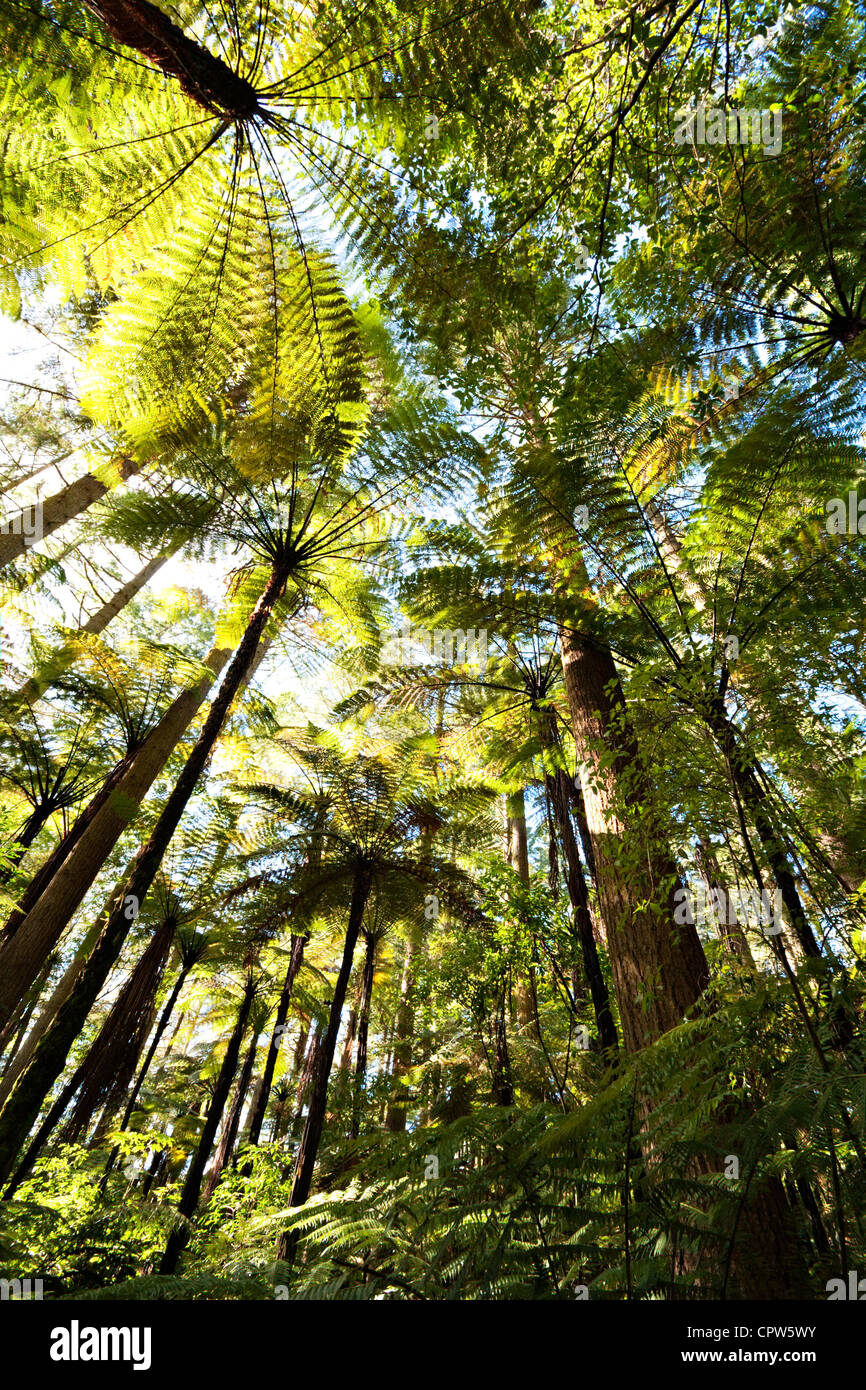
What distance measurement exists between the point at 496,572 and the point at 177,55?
257 cm

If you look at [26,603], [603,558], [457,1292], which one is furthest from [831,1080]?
[26,603]

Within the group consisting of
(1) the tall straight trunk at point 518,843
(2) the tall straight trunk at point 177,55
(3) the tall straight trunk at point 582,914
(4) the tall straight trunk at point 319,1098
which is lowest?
(4) the tall straight trunk at point 319,1098

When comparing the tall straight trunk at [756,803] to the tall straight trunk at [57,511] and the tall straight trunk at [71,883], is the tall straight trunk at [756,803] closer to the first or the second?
the tall straight trunk at [71,883]

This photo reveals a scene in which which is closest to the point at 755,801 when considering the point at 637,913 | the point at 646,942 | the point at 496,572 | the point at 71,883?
the point at 637,913

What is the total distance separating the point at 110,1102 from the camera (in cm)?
342

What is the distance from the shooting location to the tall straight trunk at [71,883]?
442cm

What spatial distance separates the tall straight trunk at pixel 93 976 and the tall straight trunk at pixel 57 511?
298 centimetres

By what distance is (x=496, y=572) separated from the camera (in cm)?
368

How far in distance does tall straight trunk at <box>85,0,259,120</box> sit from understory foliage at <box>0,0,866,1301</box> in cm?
1

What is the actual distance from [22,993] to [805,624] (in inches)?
236

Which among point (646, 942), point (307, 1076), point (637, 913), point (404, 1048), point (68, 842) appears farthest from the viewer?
point (307, 1076)

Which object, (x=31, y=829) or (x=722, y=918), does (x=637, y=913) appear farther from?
(x=31, y=829)

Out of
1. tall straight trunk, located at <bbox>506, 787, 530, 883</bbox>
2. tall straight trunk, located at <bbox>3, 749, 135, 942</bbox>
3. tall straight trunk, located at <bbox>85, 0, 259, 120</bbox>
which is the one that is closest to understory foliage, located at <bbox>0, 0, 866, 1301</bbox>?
tall straight trunk, located at <bbox>85, 0, 259, 120</bbox>

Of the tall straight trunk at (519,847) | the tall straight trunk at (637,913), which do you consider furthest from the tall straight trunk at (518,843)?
the tall straight trunk at (637,913)
